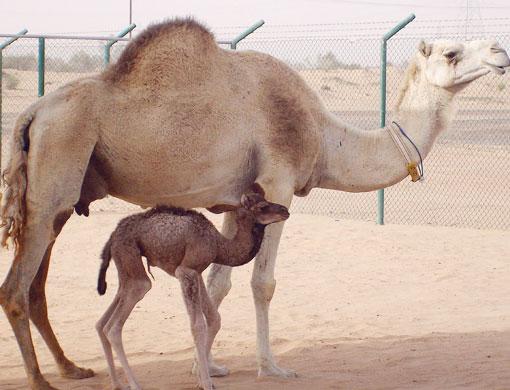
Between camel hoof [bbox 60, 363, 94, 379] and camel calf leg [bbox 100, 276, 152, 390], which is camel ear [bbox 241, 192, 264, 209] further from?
camel hoof [bbox 60, 363, 94, 379]

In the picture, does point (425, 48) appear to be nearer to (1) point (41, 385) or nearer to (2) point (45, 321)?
(2) point (45, 321)

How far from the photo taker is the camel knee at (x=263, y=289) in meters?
7.47

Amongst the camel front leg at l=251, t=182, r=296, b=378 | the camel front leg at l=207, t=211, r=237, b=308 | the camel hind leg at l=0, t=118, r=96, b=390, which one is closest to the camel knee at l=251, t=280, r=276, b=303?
the camel front leg at l=251, t=182, r=296, b=378

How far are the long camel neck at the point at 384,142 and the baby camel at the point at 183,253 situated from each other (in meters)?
1.09

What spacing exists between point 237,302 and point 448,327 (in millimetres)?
2095

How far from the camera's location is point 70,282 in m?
11.1

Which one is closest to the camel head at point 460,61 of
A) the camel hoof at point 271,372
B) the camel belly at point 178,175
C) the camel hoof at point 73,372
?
the camel belly at point 178,175

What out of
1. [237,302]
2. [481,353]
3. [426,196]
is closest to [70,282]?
[237,302]

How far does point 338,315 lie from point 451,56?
109 inches

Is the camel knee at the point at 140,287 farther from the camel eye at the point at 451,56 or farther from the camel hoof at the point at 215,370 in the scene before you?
→ the camel eye at the point at 451,56

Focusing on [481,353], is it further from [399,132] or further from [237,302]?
[237,302]

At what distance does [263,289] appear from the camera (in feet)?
24.5

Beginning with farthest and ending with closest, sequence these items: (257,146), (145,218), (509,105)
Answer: (509,105) → (257,146) → (145,218)

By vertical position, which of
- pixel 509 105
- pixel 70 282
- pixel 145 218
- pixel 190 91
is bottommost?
pixel 509 105
